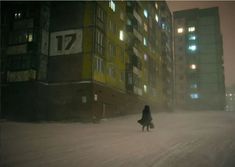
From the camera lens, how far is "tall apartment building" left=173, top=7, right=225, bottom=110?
9058cm

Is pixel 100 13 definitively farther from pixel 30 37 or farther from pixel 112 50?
pixel 30 37

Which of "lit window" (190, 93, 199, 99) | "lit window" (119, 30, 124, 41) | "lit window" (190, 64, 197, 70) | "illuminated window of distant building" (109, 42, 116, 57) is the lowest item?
"lit window" (190, 93, 199, 99)

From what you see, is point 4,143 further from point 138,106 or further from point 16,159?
point 138,106

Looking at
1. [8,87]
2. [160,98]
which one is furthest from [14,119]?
[160,98]

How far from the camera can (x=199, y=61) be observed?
95188 mm

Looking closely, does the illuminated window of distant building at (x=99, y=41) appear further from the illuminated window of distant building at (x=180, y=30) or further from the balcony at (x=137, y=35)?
the illuminated window of distant building at (x=180, y=30)

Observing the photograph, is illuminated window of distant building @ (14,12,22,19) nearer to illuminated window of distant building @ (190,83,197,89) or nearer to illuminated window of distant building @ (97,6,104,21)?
illuminated window of distant building @ (97,6,104,21)

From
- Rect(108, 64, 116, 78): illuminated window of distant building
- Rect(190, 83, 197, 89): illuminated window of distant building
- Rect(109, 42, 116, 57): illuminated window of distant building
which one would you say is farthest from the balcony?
Rect(190, 83, 197, 89): illuminated window of distant building

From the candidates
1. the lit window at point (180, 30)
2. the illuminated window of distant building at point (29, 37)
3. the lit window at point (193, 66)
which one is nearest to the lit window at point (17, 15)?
the illuminated window of distant building at point (29, 37)

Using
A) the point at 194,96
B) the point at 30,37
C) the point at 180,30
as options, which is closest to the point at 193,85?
Answer: the point at 194,96

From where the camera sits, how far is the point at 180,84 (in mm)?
95438

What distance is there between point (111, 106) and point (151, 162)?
24.3m

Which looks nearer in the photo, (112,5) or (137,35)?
(112,5)

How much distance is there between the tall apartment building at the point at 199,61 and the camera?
90581 mm
